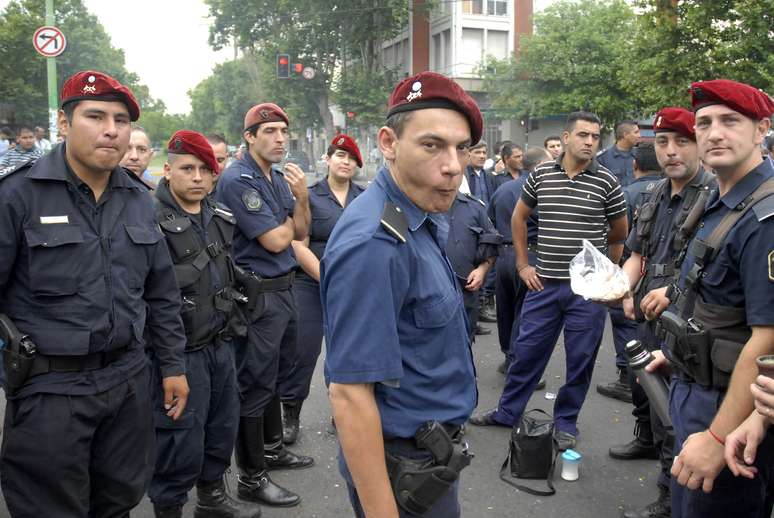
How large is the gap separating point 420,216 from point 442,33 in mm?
40349

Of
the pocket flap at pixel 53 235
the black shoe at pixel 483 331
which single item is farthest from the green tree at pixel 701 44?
the pocket flap at pixel 53 235

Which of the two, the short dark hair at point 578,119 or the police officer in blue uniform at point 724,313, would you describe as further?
the short dark hair at point 578,119

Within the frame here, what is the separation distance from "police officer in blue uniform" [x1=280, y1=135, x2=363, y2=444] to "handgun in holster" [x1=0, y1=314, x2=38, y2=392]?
2.24 m

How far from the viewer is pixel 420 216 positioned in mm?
1919

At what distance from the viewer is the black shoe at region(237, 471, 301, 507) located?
389 centimetres

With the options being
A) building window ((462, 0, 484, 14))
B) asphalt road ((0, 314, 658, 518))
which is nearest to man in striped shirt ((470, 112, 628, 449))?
asphalt road ((0, 314, 658, 518))

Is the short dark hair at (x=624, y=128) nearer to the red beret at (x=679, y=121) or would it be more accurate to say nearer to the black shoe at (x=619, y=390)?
the black shoe at (x=619, y=390)

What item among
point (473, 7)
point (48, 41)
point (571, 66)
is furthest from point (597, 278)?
point (473, 7)

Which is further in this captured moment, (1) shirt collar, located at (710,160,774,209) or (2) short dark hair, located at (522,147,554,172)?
(2) short dark hair, located at (522,147,554,172)

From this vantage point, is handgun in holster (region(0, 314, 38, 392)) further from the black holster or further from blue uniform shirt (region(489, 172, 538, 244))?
blue uniform shirt (region(489, 172, 538, 244))

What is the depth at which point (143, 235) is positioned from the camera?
2.87 metres

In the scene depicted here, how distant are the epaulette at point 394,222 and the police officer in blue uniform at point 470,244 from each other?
145 inches

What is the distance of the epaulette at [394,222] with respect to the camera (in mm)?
1752

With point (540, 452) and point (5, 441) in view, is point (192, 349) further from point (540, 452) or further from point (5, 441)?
point (540, 452)
